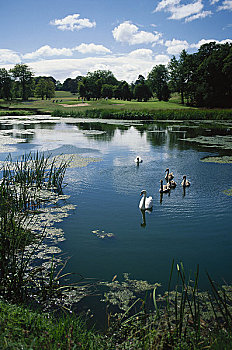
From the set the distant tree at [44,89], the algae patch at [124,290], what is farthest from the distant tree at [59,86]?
the algae patch at [124,290]

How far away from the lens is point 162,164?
14.9 metres

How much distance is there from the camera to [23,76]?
316ft

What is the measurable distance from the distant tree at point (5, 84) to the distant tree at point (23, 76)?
136 inches

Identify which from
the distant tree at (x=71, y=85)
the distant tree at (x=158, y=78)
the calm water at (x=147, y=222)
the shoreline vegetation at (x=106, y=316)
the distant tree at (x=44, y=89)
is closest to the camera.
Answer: the shoreline vegetation at (x=106, y=316)

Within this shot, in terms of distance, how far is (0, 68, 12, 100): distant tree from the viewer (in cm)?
8906

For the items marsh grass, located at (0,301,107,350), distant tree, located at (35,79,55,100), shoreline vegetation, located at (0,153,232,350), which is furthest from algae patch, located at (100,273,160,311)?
distant tree, located at (35,79,55,100)

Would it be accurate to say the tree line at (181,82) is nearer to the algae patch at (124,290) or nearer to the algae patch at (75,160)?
the algae patch at (75,160)

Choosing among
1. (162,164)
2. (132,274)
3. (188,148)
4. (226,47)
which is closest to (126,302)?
(132,274)

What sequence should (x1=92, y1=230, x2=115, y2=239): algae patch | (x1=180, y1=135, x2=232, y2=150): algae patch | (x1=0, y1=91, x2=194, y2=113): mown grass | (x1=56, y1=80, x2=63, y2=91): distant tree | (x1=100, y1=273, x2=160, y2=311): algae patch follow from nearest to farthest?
1. (x1=100, y1=273, x2=160, y2=311): algae patch
2. (x1=92, y1=230, x2=115, y2=239): algae patch
3. (x1=180, y1=135, x2=232, y2=150): algae patch
4. (x1=0, y1=91, x2=194, y2=113): mown grass
5. (x1=56, y1=80, x2=63, y2=91): distant tree

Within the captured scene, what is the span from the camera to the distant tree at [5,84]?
8906 centimetres

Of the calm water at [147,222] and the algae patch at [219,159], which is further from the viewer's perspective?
the algae patch at [219,159]

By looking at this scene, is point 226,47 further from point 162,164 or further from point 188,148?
point 162,164

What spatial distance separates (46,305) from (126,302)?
4.06ft

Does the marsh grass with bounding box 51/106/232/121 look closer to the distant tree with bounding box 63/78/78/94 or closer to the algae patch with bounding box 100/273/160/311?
the algae patch with bounding box 100/273/160/311
